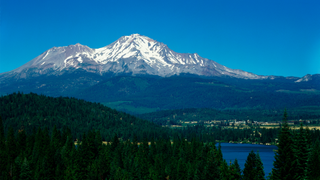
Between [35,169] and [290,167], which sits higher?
[290,167]

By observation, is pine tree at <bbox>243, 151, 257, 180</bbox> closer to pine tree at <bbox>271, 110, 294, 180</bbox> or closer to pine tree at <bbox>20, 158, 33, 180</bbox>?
pine tree at <bbox>271, 110, 294, 180</bbox>

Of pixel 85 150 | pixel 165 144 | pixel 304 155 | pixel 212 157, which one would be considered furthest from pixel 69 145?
pixel 304 155

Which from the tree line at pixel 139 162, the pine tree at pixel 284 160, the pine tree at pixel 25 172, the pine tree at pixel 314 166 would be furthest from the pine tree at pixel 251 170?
the pine tree at pixel 25 172

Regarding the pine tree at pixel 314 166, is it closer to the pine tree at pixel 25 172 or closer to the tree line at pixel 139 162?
the tree line at pixel 139 162

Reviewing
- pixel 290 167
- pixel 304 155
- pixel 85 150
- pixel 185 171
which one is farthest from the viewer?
pixel 85 150

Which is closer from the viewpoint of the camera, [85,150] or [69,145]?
[85,150]

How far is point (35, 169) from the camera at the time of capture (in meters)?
142

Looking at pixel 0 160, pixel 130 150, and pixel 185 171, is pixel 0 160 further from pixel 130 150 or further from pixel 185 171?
pixel 185 171

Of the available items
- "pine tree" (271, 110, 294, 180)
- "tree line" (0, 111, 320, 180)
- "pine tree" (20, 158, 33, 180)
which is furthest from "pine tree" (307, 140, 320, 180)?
"pine tree" (20, 158, 33, 180)

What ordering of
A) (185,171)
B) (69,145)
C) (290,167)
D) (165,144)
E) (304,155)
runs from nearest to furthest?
(290,167) < (304,155) < (185,171) < (69,145) < (165,144)

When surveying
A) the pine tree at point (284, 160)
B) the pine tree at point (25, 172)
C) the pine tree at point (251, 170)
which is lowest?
the pine tree at point (25, 172)

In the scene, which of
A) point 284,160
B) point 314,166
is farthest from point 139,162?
point 284,160

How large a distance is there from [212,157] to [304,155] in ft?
62.9

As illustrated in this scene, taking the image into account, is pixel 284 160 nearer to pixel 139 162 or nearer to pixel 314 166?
pixel 314 166
